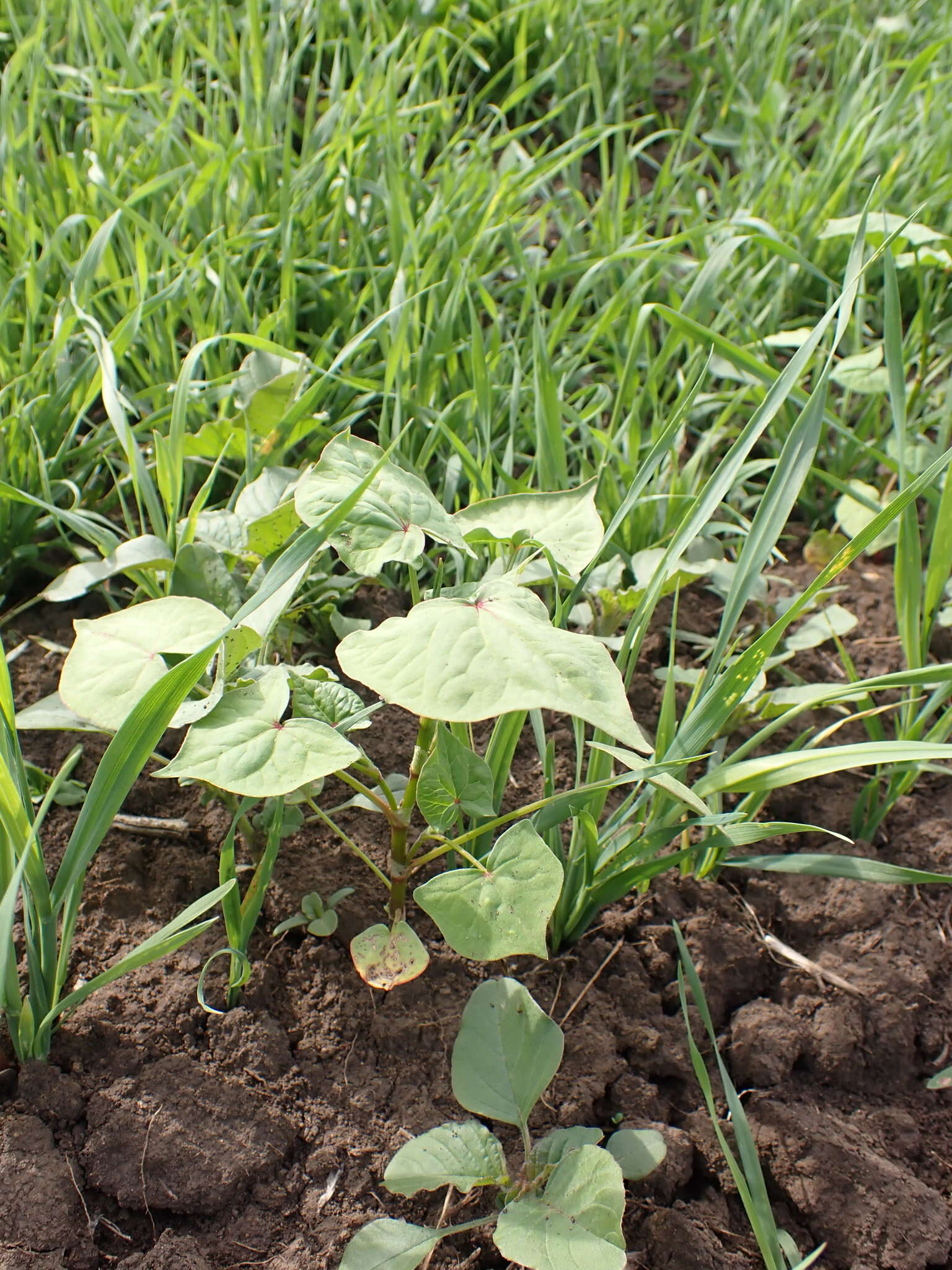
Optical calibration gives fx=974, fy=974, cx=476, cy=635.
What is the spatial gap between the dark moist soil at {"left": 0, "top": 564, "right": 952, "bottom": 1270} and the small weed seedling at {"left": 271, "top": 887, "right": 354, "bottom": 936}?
0.02 m

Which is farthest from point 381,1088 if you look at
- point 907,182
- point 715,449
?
point 907,182

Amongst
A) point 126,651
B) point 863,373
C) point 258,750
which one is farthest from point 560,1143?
point 863,373

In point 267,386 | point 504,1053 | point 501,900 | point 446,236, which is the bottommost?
point 504,1053

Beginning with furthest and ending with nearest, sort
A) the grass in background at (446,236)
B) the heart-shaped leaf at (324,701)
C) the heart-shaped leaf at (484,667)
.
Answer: the grass in background at (446,236) → the heart-shaped leaf at (324,701) → the heart-shaped leaf at (484,667)

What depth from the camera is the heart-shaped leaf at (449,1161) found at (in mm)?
774

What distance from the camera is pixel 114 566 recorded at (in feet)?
3.56

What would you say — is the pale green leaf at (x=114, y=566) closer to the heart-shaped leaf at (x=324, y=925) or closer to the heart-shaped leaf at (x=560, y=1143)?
the heart-shaped leaf at (x=324, y=925)

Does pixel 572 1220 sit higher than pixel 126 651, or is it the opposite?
pixel 126 651

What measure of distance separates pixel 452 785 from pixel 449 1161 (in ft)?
1.00

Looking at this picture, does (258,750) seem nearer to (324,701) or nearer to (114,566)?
(324,701)

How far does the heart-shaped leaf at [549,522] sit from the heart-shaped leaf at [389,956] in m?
0.39

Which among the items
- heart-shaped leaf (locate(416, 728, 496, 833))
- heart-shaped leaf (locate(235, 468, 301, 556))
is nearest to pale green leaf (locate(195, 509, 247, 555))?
heart-shaped leaf (locate(235, 468, 301, 556))

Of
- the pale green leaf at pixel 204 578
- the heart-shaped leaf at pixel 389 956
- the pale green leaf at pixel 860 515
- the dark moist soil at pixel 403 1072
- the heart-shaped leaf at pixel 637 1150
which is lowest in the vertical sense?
the dark moist soil at pixel 403 1072

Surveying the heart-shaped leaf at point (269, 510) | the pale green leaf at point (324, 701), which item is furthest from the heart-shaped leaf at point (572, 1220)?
the heart-shaped leaf at point (269, 510)
